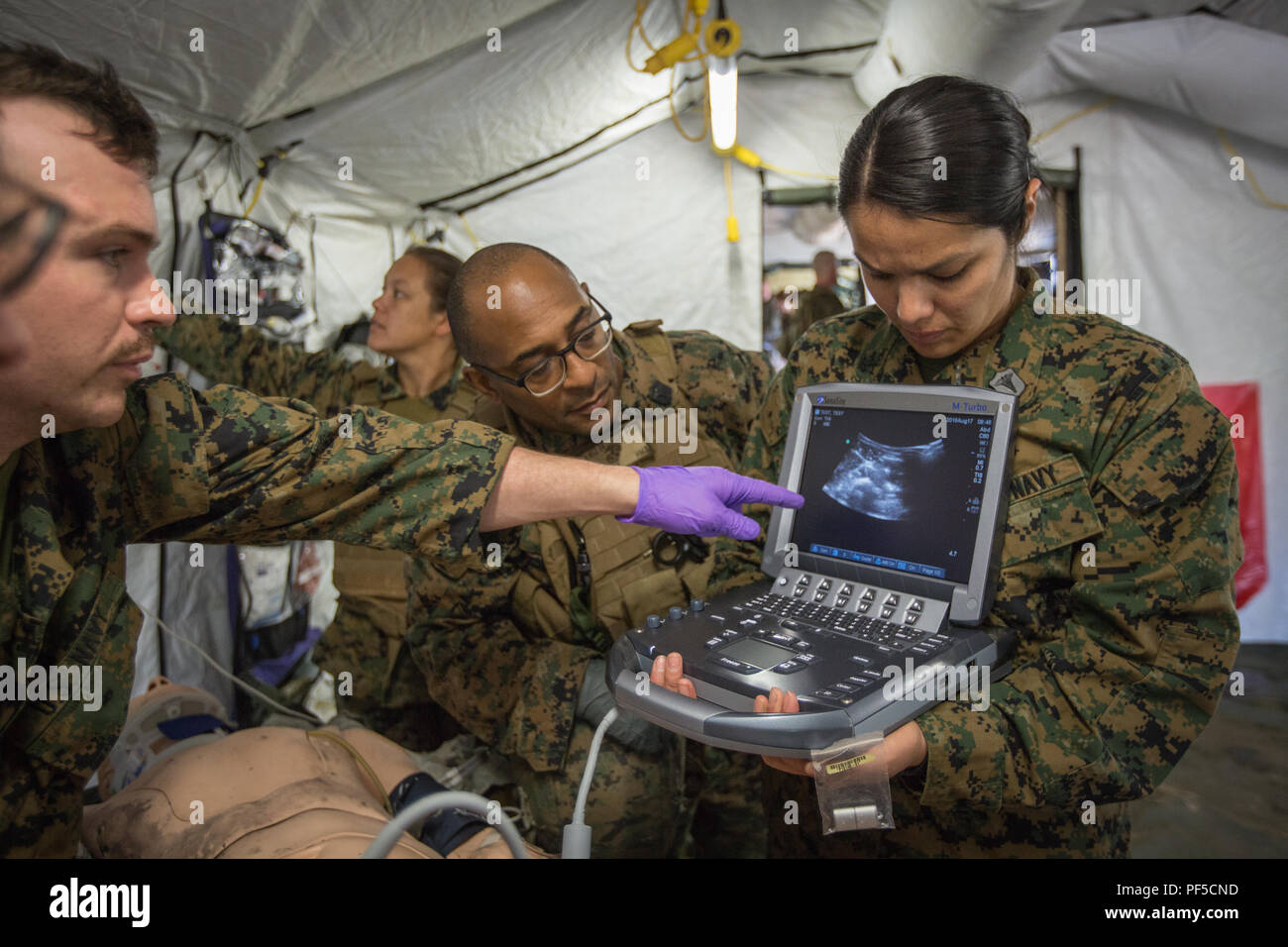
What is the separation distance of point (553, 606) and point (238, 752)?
64 centimetres

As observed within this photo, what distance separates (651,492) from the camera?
108 cm

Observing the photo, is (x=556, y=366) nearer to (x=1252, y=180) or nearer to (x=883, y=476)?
(x=883, y=476)

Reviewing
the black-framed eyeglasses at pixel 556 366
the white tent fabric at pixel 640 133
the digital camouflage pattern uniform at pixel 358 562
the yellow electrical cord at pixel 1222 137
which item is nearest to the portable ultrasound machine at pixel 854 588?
the black-framed eyeglasses at pixel 556 366

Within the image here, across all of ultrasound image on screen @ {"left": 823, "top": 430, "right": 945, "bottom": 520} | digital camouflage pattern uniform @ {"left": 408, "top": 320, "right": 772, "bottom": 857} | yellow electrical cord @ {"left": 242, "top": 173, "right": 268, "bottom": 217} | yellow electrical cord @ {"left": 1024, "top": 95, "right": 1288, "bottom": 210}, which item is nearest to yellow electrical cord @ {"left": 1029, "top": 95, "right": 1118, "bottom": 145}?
yellow electrical cord @ {"left": 1024, "top": 95, "right": 1288, "bottom": 210}

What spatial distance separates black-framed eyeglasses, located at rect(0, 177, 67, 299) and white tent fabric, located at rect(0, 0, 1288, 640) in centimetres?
88

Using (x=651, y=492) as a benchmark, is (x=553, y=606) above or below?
below

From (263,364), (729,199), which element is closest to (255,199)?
(263,364)

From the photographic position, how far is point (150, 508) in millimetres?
960

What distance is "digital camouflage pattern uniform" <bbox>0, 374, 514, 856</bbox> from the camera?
0.88m

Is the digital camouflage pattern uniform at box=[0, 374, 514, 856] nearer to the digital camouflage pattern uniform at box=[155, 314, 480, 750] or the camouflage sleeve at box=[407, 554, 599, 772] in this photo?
the camouflage sleeve at box=[407, 554, 599, 772]

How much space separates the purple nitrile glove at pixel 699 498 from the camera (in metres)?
1.07
